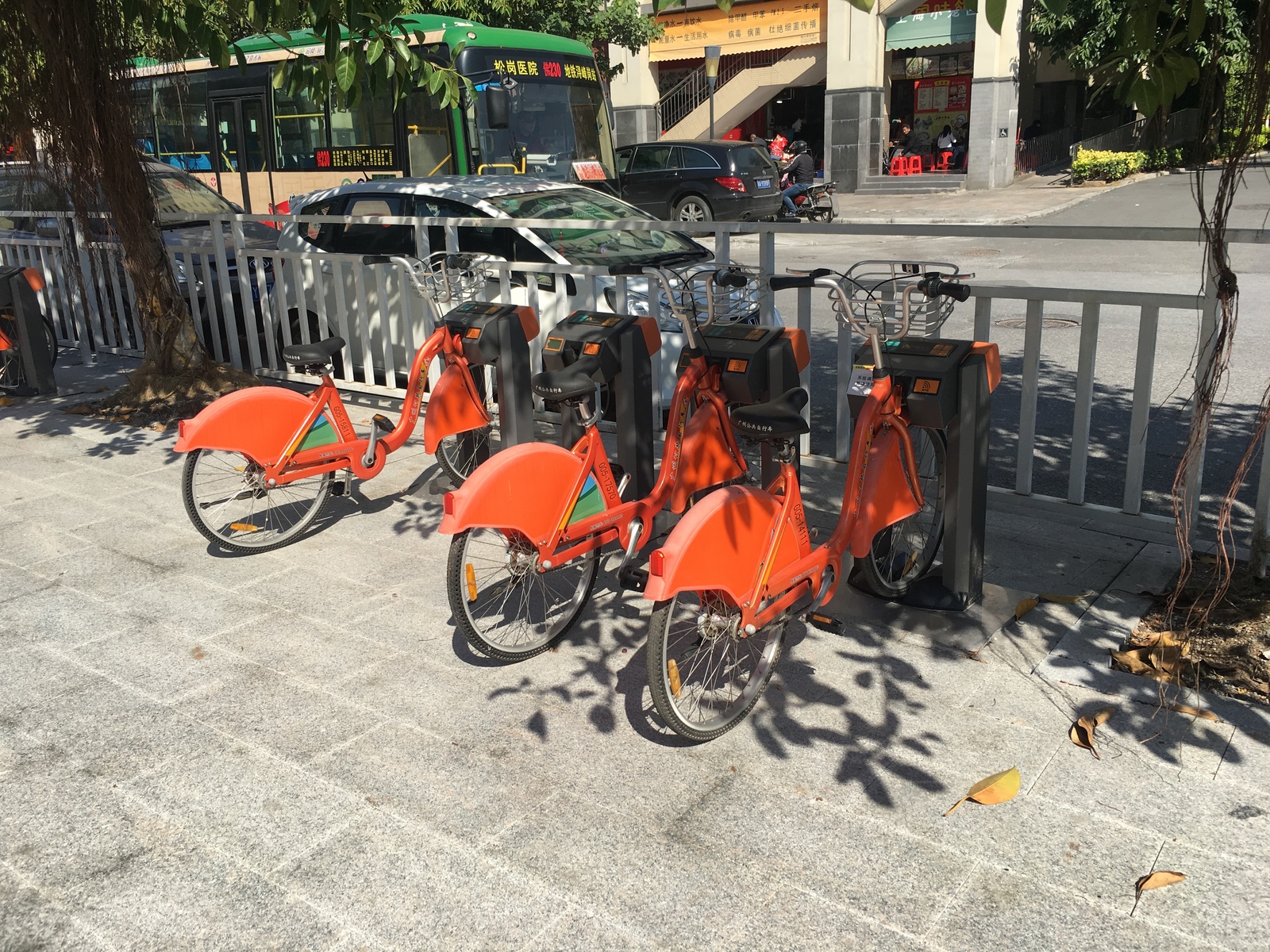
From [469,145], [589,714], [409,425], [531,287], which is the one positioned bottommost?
[589,714]

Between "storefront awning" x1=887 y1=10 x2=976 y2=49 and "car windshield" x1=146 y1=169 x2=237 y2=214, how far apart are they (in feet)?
71.1

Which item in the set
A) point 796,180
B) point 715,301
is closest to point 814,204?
point 796,180

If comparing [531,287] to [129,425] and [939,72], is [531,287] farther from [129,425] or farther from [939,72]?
[939,72]

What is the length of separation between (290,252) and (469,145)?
21.1 feet

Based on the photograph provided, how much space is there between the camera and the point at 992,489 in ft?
17.6

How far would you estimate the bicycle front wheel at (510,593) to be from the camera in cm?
400

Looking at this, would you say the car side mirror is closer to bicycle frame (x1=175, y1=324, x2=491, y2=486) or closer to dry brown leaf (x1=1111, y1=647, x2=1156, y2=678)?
bicycle frame (x1=175, y1=324, x2=491, y2=486)

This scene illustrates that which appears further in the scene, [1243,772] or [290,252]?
[290,252]

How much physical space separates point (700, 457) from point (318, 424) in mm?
1983

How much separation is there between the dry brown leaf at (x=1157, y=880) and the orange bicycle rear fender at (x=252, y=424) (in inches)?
156

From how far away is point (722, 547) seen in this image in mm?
3527

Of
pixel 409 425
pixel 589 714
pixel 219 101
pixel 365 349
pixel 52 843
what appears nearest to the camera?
pixel 52 843

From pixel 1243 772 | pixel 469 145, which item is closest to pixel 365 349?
pixel 1243 772

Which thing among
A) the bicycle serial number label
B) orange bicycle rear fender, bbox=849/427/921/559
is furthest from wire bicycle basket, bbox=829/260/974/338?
orange bicycle rear fender, bbox=849/427/921/559
